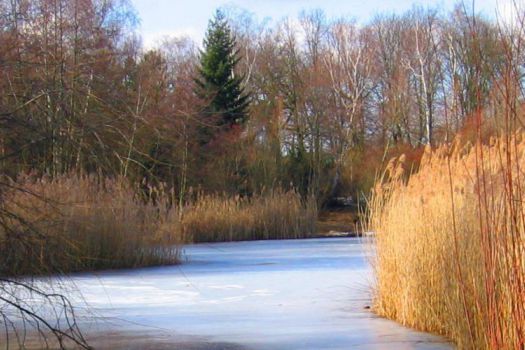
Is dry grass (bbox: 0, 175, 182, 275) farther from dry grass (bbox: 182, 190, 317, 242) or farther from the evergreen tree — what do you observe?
the evergreen tree

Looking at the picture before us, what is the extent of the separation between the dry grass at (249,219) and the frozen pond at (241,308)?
5.88 metres

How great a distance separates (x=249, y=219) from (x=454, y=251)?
1351cm

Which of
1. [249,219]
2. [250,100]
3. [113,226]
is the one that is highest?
[250,100]

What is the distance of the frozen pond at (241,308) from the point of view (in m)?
6.11

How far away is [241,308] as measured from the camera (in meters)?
7.79

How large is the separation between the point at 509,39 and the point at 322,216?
2566 cm

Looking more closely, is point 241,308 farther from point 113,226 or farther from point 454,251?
point 113,226

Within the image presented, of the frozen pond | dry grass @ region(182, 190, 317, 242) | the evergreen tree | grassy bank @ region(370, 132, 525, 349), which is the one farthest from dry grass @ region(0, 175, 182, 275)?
the evergreen tree

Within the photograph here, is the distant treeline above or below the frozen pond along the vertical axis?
above

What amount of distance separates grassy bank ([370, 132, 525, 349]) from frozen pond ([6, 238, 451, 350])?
0.92 ft

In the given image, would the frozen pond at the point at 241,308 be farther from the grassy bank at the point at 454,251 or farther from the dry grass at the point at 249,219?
the dry grass at the point at 249,219

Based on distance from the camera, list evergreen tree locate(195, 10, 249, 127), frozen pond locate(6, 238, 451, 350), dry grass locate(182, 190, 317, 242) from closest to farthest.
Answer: frozen pond locate(6, 238, 451, 350) → dry grass locate(182, 190, 317, 242) → evergreen tree locate(195, 10, 249, 127)

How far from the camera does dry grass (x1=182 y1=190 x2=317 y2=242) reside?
18984 millimetres

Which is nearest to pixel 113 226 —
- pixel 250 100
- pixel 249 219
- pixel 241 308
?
pixel 241 308
